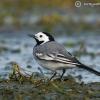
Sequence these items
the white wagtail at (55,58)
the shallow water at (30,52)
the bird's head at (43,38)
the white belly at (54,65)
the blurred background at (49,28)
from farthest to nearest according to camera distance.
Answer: the blurred background at (49,28)
the shallow water at (30,52)
the bird's head at (43,38)
the white belly at (54,65)
the white wagtail at (55,58)

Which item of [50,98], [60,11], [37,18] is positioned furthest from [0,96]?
[60,11]

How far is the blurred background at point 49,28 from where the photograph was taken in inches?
561

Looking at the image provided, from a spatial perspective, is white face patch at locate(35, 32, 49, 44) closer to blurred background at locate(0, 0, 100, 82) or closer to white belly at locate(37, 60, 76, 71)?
white belly at locate(37, 60, 76, 71)

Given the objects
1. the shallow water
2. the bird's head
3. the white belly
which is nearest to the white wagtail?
the white belly

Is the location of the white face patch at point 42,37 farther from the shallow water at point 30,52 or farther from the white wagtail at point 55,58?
the shallow water at point 30,52

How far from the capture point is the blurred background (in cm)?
1425

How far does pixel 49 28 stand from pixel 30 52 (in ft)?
13.7

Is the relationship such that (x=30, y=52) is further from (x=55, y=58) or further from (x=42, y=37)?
(x=55, y=58)

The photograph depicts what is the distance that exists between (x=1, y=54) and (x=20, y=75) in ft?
15.4

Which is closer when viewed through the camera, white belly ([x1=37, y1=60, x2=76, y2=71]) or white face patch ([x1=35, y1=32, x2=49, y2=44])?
white belly ([x1=37, y1=60, x2=76, y2=71])

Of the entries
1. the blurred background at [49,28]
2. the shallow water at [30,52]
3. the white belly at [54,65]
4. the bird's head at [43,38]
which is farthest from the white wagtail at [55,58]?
the blurred background at [49,28]

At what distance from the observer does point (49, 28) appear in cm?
1966

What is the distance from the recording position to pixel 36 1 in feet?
83.3

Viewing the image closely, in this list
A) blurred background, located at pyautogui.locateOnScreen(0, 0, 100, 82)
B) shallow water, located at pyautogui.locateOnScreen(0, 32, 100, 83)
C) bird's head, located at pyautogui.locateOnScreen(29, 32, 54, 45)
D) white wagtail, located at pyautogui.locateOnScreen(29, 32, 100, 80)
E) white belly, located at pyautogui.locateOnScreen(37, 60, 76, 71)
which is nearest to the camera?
white wagtail, located at pyautogui.locateOnScreen(29, 32, 100, 80)
